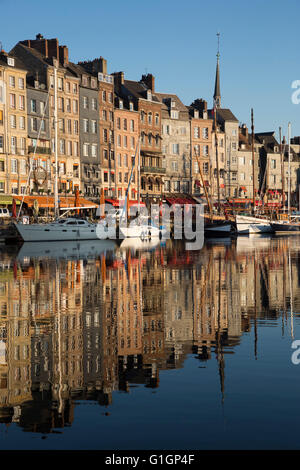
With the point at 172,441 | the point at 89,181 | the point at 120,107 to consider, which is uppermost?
the point at 120,107

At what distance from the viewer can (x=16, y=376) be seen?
11680mm

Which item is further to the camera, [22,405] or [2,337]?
[2,337]

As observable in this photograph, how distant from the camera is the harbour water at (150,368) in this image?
9.15 metres

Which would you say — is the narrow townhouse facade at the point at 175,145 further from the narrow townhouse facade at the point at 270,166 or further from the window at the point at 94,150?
the narrow townhouse facade at the point at 270,166

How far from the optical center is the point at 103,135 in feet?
316

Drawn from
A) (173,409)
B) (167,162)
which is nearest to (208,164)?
(167,162)

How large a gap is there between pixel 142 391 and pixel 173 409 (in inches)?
41.1

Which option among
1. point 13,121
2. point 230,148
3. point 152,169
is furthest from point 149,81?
point 13,121

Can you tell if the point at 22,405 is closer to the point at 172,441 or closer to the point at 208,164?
the point at 172,441

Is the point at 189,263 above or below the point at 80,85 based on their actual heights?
below

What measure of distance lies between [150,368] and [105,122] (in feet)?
284

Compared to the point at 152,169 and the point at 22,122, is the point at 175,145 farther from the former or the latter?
the point at 22,122

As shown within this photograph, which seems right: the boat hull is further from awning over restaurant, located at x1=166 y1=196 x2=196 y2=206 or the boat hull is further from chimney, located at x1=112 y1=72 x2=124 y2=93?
chimney, located at x1=112 y1=72 x2=124 y2=93

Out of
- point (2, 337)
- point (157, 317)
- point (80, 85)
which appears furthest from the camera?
point (80, 85)
